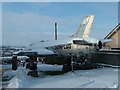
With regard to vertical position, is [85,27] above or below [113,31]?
above

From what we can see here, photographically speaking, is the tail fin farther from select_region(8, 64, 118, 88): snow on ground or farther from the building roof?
select_region(8, 64, 118, 88): snow on ground

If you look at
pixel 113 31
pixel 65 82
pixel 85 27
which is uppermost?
pixel 85 27

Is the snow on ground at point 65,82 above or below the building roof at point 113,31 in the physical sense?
below

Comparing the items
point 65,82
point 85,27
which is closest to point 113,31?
point 85,27

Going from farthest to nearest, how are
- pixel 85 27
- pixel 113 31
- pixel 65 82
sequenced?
pixel 113 31 → pixel 85 27 → pixel 65 82

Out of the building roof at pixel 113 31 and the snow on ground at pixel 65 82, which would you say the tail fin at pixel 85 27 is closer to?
the building roof at pixel 113 31

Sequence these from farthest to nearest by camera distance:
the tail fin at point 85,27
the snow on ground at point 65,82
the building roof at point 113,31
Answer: the building roof at point 113,31 → the tail fin at point 85,27 → the snow on ground at point 65,82

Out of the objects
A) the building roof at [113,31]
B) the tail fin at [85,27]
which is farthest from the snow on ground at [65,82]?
the building roof at [113,31]

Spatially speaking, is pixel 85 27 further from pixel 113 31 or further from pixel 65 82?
pixel 65 82

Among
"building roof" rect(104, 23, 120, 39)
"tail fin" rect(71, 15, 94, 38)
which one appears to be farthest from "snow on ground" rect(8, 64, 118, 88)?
"building roof" rect(104, 23, 120, 39)

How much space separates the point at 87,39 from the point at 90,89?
9587 mm

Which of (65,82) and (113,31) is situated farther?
(113,31)

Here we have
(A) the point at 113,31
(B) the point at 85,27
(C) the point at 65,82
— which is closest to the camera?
(C) the point at 65,82

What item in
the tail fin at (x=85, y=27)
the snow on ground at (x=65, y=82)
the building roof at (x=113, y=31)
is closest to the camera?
the snow on ground at (x=65, y=82)
